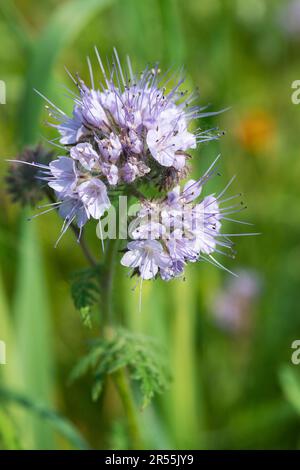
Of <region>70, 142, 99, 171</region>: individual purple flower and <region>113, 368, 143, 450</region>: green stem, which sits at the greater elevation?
<region>70, 142, 99, 171</region>: individual purple flower

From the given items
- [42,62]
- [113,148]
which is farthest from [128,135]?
[42,62]

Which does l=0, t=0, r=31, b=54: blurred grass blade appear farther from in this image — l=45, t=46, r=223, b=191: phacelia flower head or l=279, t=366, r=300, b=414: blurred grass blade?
l=279, t=366, r=300, b=414: blurred grass blade

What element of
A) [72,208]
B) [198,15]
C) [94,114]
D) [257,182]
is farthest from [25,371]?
[198,15]

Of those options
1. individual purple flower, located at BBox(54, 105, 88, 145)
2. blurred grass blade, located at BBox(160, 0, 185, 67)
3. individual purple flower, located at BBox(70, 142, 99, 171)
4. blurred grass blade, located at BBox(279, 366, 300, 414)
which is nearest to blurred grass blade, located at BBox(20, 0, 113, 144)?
blurred grass blade, located at BBox(160, 0, 185, 67)

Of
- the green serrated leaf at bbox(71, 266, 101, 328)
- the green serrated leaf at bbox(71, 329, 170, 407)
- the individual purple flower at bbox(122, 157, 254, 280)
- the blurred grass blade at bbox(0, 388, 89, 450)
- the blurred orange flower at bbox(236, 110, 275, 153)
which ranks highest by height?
the blurred orange flower at bbox(236, 110, 275, 153)

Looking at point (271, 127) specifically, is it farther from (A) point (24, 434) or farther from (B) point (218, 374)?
(A) point (24, 434)

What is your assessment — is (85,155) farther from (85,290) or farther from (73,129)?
(85,290)
